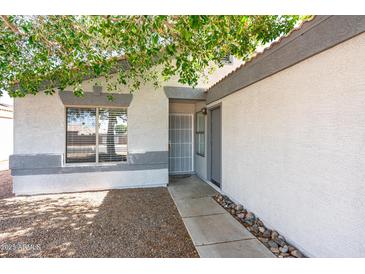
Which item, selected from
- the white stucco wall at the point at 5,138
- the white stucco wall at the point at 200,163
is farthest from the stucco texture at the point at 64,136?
the white stucco wall at the point at 5,138

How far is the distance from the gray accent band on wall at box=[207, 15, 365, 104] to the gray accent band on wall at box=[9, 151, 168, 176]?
351 centimetres

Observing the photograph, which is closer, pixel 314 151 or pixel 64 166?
pixel 314 151

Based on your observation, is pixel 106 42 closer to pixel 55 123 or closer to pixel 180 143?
pixel 55 123

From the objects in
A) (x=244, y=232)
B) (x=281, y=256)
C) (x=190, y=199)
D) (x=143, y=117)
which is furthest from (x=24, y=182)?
(x=281, y=256)

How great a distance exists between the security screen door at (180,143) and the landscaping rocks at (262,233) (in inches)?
135

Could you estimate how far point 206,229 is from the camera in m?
3.58

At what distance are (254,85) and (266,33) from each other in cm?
129

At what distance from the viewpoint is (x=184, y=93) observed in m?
6.65

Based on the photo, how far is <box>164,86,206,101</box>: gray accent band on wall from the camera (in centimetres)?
648

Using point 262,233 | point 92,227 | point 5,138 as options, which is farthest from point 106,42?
point 5,138

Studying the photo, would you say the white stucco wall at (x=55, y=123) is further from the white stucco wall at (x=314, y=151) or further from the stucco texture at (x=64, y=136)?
the white stucco wall at (x=314, y=151)

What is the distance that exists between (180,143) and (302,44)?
585 centimetres

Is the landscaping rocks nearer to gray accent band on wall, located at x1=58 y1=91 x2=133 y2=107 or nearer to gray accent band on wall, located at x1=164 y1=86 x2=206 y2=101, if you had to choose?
gray accent band on wall, located at x1=164 y1=86 x2=206 y2=101
